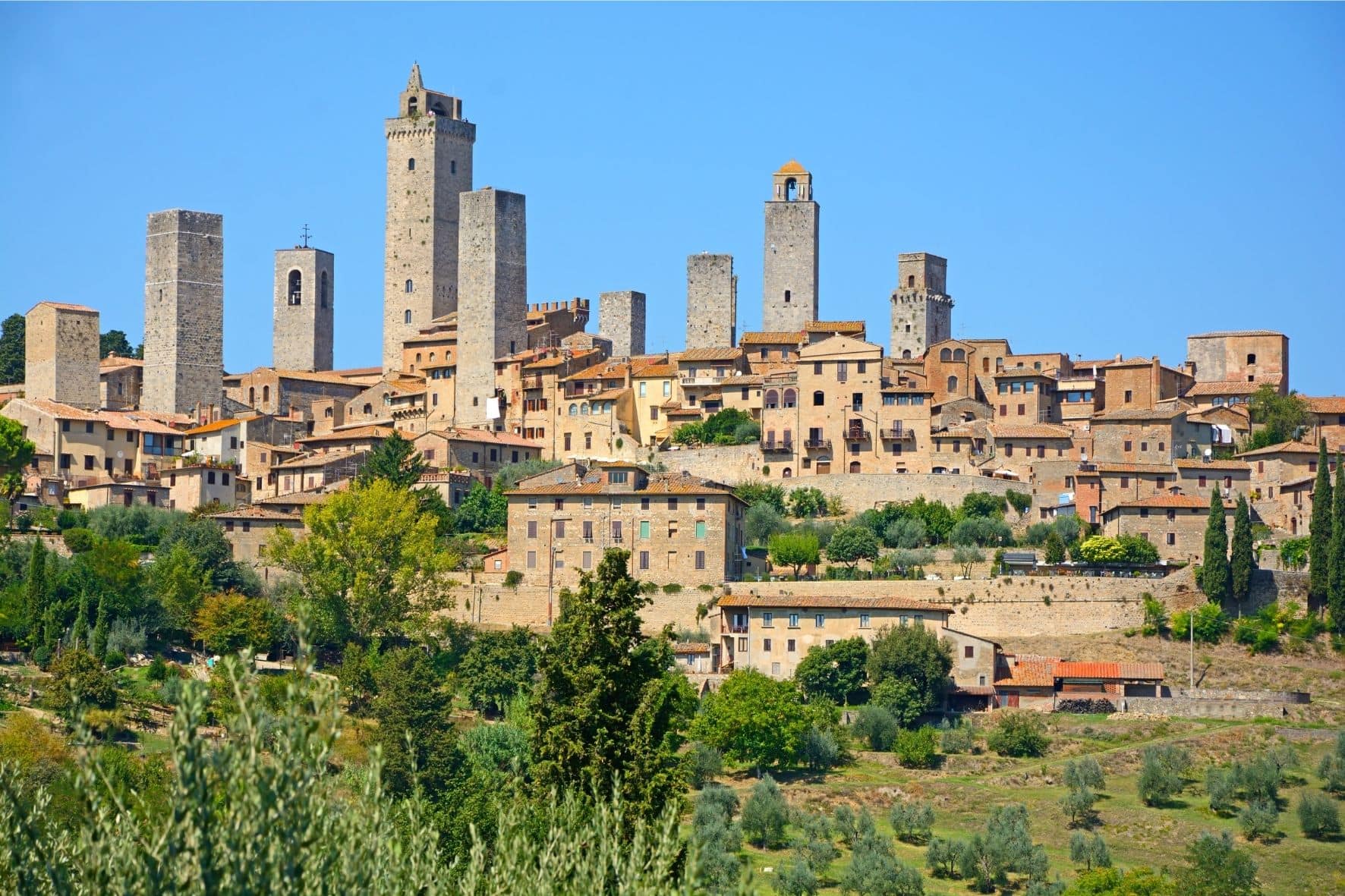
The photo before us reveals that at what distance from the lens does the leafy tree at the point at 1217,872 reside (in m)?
43.4

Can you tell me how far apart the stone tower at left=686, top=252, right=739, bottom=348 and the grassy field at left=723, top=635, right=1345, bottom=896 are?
1369 inches

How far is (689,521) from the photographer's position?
64.8 meters

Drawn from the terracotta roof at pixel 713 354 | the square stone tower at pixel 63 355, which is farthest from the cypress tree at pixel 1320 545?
the square stone tower at pixel 63 355

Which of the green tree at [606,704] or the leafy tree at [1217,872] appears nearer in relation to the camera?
the green tree at [606,704]

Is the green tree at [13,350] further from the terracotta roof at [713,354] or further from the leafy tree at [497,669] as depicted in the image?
the leafy tree at [497,669]

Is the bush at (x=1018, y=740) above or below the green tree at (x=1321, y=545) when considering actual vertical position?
below

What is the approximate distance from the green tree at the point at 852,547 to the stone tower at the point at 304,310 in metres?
38.3

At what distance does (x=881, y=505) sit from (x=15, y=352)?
4336cm

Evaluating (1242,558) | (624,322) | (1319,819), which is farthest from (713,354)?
(1319,819)

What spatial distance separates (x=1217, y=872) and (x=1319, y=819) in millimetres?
6146

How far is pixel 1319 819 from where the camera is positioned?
49.2 m

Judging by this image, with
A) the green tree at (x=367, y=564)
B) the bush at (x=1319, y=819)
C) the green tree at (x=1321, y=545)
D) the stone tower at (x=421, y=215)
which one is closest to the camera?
the bush at (x=1319, y=819)

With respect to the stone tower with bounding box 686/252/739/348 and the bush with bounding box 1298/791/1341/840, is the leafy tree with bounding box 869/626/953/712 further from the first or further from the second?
the stone tower with bounding box 686/252/739/348

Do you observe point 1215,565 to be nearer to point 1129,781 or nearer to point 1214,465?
point 1214,465
